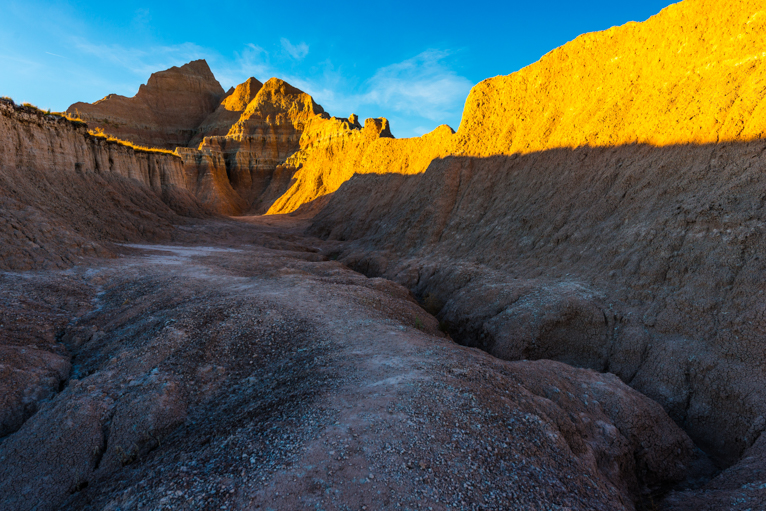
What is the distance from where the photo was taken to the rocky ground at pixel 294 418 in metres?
3.80

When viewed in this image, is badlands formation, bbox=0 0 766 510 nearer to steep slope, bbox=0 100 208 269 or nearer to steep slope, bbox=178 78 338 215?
steep slope, bbox=0 100 208 269

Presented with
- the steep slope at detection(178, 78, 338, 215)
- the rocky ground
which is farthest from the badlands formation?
the steep slope at detection(178, 78, 338, 215)

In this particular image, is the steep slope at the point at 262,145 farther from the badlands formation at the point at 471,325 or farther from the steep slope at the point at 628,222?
the steep slope at the point at 628,222

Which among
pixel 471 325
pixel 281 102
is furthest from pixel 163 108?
pixel 471 325

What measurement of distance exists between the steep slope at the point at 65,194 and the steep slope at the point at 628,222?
12.9 m

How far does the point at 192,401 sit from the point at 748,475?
8188mm

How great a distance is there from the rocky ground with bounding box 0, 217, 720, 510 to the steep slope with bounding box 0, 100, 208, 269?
4447mm

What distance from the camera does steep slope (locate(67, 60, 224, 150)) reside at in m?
49.8

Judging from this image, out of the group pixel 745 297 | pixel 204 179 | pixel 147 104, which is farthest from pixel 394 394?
pixel 147 104

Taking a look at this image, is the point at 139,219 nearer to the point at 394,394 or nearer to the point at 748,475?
the point at 394,394

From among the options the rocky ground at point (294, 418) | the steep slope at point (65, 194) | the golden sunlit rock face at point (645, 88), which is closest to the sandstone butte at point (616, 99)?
the golden sunlit rock face at point (645, 88)

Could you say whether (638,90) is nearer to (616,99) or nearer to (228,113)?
(616,99)

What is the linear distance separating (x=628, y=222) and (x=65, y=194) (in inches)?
974

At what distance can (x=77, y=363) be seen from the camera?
23.9 feet
